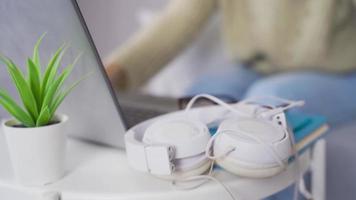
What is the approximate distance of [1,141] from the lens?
53 cm

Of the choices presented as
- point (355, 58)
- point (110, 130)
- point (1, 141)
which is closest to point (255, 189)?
point (110, 130)

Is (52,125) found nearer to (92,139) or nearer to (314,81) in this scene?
(92,139)

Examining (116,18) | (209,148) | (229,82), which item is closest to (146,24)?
(116,18)

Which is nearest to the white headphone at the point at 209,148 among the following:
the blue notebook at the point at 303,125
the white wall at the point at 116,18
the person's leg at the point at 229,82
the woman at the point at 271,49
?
the blue notebook at the point at 303,125

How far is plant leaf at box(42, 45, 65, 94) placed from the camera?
0.40 metres

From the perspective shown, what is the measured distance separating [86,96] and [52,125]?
0.17 ft

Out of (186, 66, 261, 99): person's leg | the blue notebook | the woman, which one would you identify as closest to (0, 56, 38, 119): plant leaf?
the blue notebook

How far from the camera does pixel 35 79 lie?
15.7 inches

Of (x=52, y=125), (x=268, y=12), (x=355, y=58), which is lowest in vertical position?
(x=355, y=58)

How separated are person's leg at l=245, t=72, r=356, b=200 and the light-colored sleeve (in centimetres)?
30

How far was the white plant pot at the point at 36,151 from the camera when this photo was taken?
38cm

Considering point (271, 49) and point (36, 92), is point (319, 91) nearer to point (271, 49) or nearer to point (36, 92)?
point (271, 49)

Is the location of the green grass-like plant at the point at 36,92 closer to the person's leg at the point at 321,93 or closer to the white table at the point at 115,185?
the white table at the point at 115,185

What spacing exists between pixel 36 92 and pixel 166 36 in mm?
864
